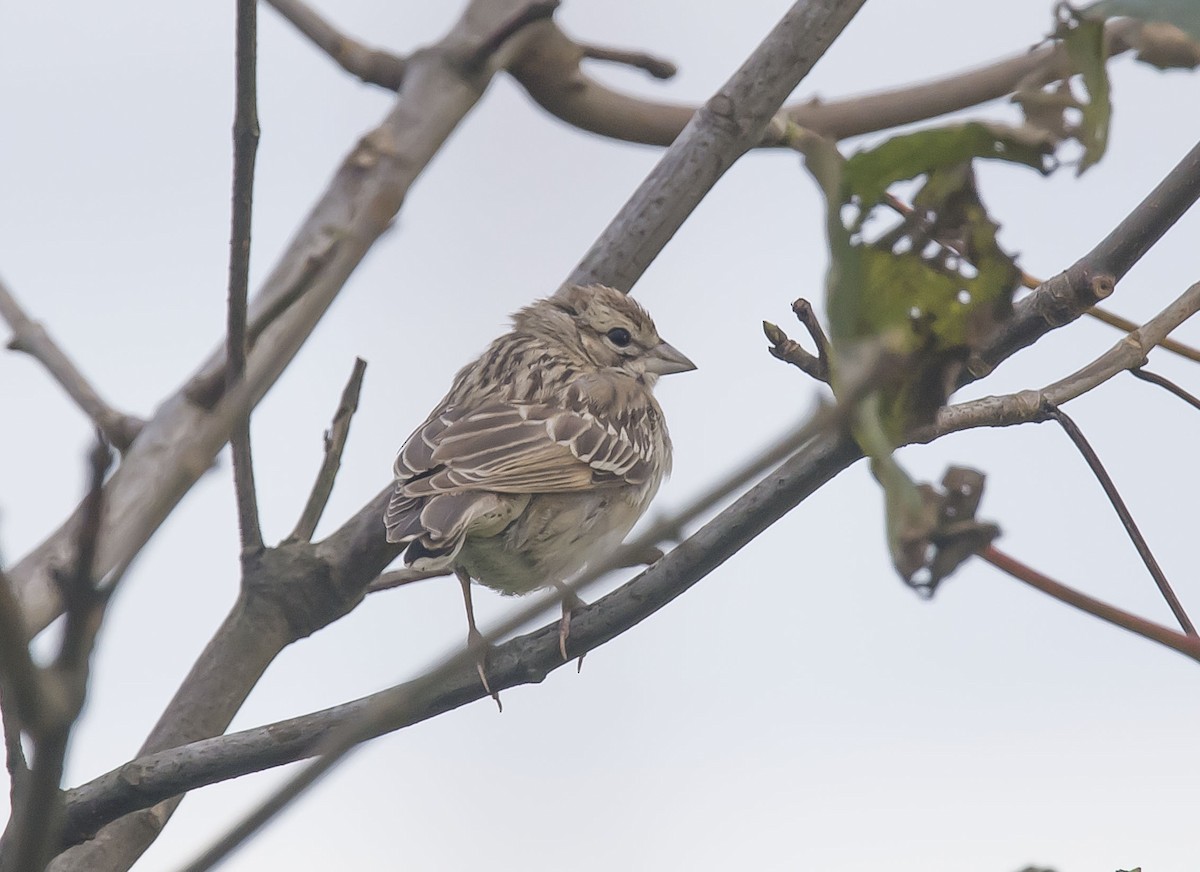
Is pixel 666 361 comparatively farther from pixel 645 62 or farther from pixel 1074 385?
pixel 1074 385

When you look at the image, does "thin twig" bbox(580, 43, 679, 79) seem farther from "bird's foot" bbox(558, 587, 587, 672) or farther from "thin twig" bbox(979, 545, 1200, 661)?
"thin twig" bbox(979, 545, 1200, 661)

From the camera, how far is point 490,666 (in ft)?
13.3

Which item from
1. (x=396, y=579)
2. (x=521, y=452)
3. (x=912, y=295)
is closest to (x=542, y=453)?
(x=521, y=452)

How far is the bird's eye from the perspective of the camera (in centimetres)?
700

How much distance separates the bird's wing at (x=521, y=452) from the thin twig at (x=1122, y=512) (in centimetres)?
255

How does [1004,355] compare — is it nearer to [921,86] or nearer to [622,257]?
[622,257]

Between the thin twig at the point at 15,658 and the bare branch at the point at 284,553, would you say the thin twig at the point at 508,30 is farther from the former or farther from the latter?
the thin twig at the point at 15,658

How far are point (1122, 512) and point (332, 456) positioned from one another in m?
2.55

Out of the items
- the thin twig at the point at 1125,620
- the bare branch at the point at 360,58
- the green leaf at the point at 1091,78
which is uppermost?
the bare branch at the point at 360,58

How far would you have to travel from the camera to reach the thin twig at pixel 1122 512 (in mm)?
2514

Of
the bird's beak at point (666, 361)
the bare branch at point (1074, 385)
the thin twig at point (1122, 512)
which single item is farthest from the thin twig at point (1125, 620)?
the bird's beak at point (666, 361)

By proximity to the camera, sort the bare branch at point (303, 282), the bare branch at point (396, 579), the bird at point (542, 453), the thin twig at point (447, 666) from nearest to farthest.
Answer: the thin twig at point (447, 666) → the bare branch at point (303, 282) → the bare branch at point (396, 579) → the bird at point (542, 453)

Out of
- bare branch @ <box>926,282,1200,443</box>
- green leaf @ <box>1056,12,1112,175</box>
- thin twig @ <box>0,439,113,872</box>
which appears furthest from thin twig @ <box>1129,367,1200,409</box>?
thin twig @ <box>0,439,113,872</box>

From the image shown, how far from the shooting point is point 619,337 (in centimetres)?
705
